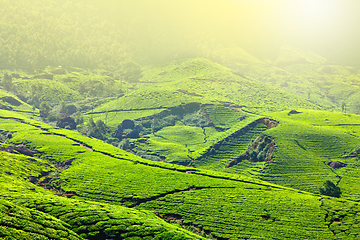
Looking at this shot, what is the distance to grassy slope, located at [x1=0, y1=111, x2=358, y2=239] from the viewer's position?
56.5 metres

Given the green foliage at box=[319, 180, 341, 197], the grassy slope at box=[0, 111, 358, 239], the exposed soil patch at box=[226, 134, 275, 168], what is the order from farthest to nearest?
the exposed soil patch at box=[226, 134, 275, 168], the green foliage at box=[319, 180, 341, 197], the grassy slope at box=[0, 111, 358, 239]

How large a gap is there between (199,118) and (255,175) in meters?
86.0

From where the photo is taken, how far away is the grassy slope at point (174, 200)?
185 ft

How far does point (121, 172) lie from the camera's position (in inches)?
3679

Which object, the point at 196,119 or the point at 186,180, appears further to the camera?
the point at 196,119

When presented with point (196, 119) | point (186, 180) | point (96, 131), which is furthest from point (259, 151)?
point (96, 131)

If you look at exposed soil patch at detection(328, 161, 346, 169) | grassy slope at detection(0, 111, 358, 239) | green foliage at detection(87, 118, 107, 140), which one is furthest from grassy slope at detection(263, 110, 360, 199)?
green foliage at detection(87, 118, 107, 140)

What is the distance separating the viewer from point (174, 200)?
75812mm

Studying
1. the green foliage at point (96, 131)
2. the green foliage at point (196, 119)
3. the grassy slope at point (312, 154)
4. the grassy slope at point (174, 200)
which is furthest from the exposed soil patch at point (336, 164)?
the green foliage at point (96, 131)

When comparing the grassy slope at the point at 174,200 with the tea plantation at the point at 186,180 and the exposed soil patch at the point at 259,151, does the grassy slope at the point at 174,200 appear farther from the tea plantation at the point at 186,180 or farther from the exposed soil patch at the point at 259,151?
the exposed soil patch at the point at 259,151

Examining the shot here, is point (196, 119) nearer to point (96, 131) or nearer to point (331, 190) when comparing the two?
point (96, 131)

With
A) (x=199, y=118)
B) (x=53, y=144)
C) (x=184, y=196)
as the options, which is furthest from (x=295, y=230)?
(x=199, y=118)

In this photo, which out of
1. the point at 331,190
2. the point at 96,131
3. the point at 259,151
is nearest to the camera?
the point at 331,190

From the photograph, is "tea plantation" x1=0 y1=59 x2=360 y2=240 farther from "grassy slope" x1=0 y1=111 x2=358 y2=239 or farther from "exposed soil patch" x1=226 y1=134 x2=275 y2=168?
"exposed soil patch" x1=226 y1=134 x2=275 y2=168
